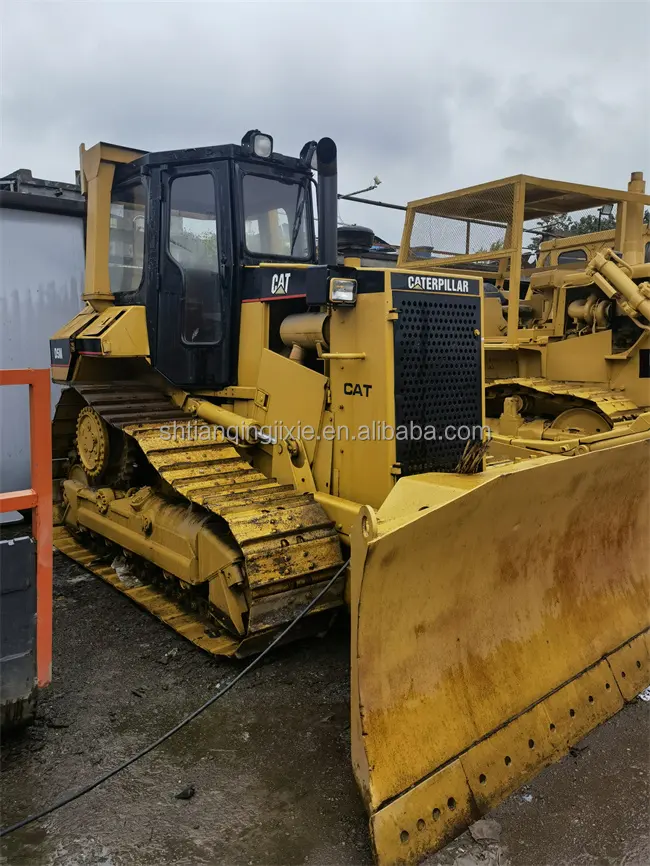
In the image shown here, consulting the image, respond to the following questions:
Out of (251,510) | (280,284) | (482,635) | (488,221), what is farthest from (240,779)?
(488,221)

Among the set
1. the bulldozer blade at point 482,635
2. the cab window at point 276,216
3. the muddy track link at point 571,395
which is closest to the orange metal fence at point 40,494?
the bulldozer blade at point 482,635

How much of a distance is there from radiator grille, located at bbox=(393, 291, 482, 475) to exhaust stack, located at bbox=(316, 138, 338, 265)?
1252mm

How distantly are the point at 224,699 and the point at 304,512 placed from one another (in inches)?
42.8

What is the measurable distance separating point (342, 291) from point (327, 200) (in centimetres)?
138

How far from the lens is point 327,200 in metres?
4.79

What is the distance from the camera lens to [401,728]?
254 cm

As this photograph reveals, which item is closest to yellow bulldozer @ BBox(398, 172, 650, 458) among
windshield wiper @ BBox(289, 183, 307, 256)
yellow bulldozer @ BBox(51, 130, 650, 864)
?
yellow bulldozer @ BBox(51, 130, 650, 864)

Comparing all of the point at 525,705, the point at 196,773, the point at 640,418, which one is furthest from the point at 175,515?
the point at 640,418

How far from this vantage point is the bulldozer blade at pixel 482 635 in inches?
97.2

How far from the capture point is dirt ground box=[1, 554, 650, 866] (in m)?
2.44

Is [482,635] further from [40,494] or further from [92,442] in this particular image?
[92,442]

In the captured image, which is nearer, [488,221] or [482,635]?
[482,635]

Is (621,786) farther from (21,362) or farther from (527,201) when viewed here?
(527,201)

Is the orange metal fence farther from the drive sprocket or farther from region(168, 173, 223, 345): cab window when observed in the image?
the drive sprocket
